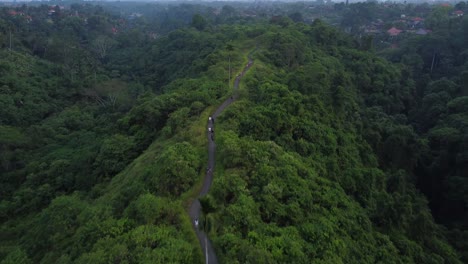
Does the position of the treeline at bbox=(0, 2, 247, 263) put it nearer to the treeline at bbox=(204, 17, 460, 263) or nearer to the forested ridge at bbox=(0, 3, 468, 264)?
the forested ridge at bbox=(0, 3, 468, 264)

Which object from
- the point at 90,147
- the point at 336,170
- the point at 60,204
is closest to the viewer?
the point at 60,204

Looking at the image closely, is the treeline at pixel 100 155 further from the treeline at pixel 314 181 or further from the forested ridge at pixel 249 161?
the treeline at pixel 314 181

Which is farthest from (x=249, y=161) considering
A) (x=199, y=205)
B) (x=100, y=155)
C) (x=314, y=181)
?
(x=100, y=155)

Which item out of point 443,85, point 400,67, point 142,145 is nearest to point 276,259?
point 142,145

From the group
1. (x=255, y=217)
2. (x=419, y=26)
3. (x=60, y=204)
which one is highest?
(x=419, y=26)

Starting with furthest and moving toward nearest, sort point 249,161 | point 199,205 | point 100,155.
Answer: point 100,155, point 249,161, point 199,205

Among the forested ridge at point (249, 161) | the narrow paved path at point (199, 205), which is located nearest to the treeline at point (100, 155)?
the forested ridge at point (249, 161)

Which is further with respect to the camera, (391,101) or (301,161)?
(391,101)

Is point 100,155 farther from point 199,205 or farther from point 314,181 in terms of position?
point 314,181

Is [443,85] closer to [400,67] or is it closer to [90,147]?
[400,67]
